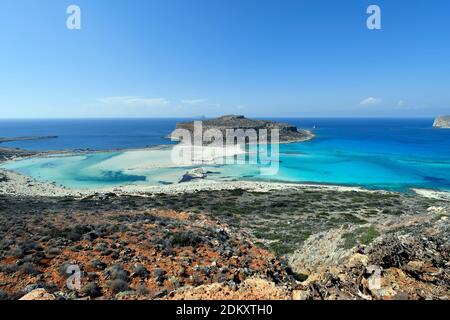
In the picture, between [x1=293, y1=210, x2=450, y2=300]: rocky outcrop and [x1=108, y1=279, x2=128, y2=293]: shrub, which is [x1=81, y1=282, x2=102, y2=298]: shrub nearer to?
[x1=108, y1=279, x2=128, y2=293]: shrub

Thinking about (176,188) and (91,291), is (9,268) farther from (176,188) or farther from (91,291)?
(176,188)

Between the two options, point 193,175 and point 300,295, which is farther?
point 193,175

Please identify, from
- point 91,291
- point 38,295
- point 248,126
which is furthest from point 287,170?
point 248,126

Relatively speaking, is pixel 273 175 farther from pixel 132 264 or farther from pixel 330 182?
pixel 132 264

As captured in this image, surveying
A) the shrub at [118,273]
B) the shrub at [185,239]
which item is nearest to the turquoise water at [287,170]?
the shrub at [185,239]

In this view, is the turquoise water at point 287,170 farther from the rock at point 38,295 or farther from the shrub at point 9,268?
the rock at point 38,295
